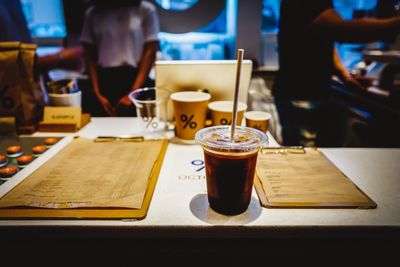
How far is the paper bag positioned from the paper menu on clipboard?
3.74 ft

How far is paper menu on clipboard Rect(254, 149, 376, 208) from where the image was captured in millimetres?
946

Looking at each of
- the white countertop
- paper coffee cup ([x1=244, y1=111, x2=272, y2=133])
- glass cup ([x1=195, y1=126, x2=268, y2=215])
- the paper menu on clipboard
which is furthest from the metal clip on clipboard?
glass cup ([x1=195, y1=126, x2=268, y2=215])

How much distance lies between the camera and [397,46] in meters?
3.13

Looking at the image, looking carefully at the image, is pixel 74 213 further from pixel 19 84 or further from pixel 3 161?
pixel 19 84

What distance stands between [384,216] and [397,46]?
113 inches

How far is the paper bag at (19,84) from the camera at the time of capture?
1501 mm

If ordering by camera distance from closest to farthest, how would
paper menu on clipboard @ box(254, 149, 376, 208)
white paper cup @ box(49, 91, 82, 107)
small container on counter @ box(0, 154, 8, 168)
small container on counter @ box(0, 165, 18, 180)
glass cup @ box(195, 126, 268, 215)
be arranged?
glass cup @ box(195, 126, 268, 215) < paper menu on clipboard @ box(254, 149, 376, 208) < small container on counter @ box(0, 165, 18, 180) < small container on counter @ box(0, 154, 8, 168) < white paper cup @ box(49, 91, 82, 107)

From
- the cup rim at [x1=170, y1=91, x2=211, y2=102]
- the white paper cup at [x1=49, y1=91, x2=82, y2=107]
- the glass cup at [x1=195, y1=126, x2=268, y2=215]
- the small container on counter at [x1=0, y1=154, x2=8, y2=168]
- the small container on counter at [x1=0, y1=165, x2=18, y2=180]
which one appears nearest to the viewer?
the glass cup at [x1=195, y1=126, x2=268, y2=215]

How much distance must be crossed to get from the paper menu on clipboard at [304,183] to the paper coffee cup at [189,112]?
0.33 metres

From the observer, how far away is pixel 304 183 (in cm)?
105

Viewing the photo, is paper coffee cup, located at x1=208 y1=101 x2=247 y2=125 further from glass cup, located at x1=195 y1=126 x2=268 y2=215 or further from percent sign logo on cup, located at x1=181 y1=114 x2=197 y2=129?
glass cup, located at x1=195 y1=126 x2=268 y2=215

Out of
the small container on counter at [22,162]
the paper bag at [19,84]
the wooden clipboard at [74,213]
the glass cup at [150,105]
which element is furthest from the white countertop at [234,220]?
the paper bag at [19,84]

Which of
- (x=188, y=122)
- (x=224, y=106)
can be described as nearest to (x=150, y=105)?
(x=188, y=122)

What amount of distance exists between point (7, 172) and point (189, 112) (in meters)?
0.72
